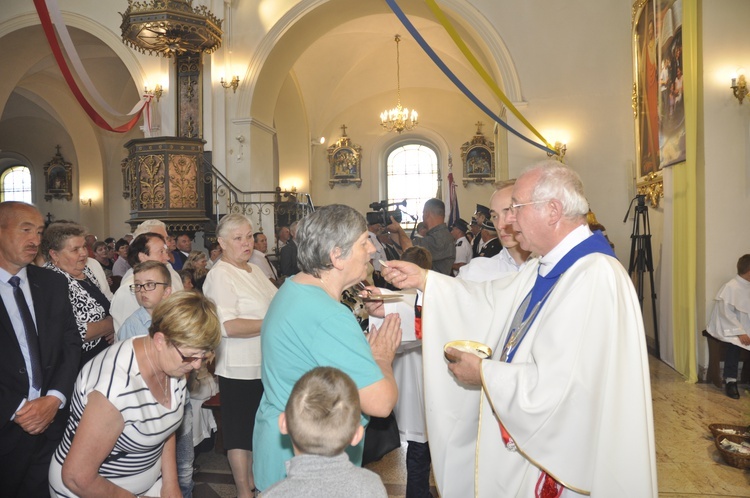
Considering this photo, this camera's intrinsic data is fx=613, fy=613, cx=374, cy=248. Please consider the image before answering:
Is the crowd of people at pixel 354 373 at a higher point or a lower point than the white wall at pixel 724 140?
lower

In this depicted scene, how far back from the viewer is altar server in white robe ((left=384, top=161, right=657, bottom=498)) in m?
2.12

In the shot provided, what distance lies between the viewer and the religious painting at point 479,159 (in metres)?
18.7

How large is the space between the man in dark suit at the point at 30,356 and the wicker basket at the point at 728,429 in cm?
440

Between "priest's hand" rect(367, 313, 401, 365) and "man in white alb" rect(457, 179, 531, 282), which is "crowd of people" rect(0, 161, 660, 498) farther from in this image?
"man in white alb" rect(457, 179, 531, 282)

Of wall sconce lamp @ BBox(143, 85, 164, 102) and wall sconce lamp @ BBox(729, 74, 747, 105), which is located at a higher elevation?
wall sconce lamp @ BBox(143, 85, 164, 102)

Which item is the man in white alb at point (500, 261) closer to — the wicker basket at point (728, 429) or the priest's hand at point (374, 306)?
the priest's hand at point (374, 306)

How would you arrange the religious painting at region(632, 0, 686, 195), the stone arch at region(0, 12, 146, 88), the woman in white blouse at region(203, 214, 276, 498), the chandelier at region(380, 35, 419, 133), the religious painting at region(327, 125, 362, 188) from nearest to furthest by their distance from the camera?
the woman in white blouse at region(203, 214, 276, 498) → the religious painting at region(632, 0, 686, 195) → the stone arch at region(0, 12, 146, 88) → the chandelier at region(380, 35, 419, 133) → the religious painting at region(327, 125, 362, 188)

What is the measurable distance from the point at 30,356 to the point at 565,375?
2.41 meters

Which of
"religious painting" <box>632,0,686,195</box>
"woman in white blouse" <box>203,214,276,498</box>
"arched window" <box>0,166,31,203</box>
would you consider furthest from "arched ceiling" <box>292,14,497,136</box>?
"woman in white blouse" <box>203,214,276,498</box>

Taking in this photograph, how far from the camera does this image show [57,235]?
149 inches

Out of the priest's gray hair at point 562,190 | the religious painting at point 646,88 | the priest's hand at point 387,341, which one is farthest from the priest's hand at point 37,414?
the religious painting at point 646,88

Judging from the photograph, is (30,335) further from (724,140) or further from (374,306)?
(724,140)

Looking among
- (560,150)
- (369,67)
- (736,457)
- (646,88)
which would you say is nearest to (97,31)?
(369,67)

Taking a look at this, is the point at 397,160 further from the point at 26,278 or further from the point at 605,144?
the point at 26,278
